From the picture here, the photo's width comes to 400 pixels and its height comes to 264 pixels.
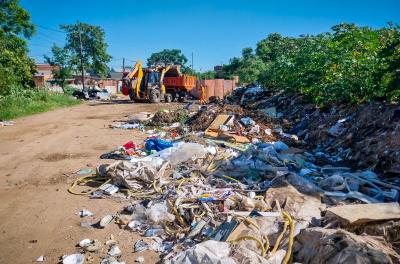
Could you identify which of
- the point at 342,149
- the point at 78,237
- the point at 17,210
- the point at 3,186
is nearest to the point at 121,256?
the point at 78,237

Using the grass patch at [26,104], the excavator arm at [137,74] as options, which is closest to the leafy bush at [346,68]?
the excavator arm at [137,74]

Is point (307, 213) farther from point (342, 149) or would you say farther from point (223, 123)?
point (223, 123)

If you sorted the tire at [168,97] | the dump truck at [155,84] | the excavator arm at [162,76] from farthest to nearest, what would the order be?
the tire at [168,97] → the excavator arm at [162,76] → the dump truck at [155,84]

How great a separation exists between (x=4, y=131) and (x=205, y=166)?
8.18 m

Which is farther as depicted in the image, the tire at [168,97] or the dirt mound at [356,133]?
the tire at [168,97]

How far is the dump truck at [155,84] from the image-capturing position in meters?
19.4

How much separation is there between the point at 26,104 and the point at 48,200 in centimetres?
1413

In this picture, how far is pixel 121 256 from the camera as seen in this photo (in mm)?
3553

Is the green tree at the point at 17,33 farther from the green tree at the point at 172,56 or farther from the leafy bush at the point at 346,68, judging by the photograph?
the green tree at the point at 172,56

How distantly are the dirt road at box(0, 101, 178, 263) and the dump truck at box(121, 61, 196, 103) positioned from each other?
9781mm

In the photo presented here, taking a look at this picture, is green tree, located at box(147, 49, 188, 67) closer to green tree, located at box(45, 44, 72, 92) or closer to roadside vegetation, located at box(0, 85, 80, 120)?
A: green tree, located at box(45, 44, 72, 92)

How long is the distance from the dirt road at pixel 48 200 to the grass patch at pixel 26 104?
5315mm

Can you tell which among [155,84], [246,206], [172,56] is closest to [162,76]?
[155,84]

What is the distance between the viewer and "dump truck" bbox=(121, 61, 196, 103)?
1936 cm
